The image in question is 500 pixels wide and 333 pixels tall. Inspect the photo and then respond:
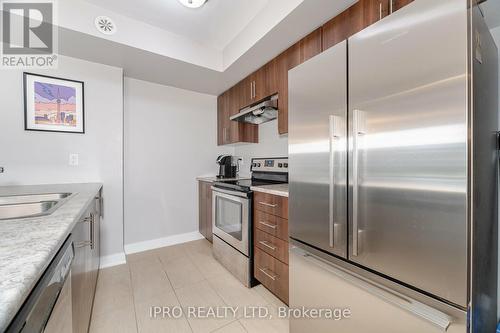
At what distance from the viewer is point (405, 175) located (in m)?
0.88

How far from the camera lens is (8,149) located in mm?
2012

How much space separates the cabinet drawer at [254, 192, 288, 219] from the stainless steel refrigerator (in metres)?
0.32

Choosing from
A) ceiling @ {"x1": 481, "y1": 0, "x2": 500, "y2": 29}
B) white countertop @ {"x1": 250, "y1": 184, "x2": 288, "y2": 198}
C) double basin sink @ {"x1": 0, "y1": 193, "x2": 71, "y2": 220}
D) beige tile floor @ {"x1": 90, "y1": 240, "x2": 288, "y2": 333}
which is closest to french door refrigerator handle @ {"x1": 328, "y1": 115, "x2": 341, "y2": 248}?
white countertop @ {"x1": 250, "y1": 184, "x2": 288, "y2": 198}

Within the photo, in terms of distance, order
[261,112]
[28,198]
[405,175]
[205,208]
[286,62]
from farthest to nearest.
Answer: [205,208] → [261,112] → [286,62] → [28,198] → [405,175]

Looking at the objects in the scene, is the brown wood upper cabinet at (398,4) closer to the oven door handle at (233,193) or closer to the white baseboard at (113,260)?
the oven door handle at (233,193)

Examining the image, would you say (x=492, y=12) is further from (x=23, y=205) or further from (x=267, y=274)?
(x=23, y=205)

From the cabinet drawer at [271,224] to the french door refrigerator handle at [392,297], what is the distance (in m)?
0.38

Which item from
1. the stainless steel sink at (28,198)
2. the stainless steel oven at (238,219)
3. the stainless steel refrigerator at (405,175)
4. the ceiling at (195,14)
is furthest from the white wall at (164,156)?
the stainless steel refrigerator at (405,175)

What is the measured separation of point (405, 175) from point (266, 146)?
2090 millimetres

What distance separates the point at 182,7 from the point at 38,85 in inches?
62.8

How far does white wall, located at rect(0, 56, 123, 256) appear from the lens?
2014mm

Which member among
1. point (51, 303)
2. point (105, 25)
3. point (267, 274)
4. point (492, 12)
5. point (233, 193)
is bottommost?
point (267, 274)

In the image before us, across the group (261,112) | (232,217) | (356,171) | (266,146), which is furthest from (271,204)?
(266,146)

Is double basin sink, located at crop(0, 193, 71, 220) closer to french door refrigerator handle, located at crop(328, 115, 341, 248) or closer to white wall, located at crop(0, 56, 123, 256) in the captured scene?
white wall, located at crop(0, 56, 123, 256)
